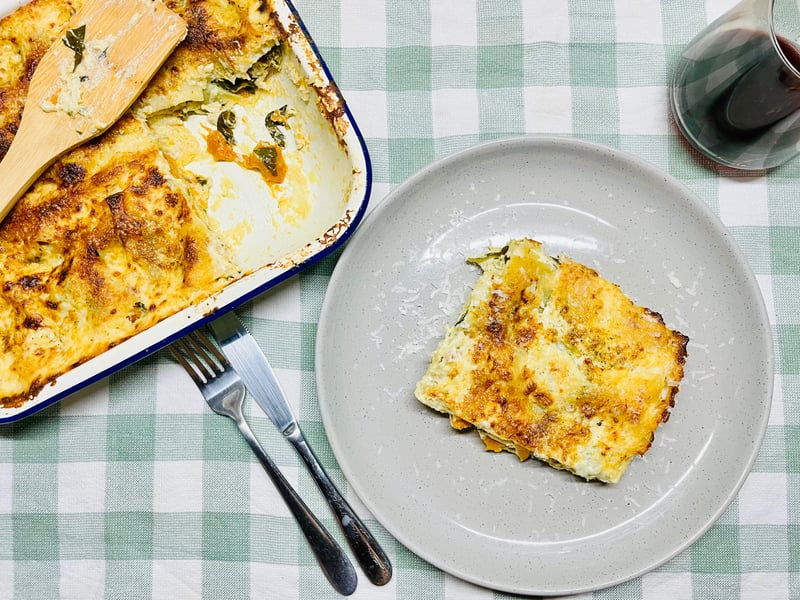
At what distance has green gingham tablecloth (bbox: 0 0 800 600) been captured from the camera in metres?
2.38

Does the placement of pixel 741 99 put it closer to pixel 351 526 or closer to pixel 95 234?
pixel 351 526

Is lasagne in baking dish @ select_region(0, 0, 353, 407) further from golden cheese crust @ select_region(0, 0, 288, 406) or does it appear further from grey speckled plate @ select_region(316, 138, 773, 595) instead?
grey speckled plate @ select_region(316, 138, 773, 595)

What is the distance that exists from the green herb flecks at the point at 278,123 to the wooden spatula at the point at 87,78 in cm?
36

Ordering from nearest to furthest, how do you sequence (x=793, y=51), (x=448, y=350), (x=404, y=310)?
(x=793, y=51) → (x=448, y=350) → (x=404, y=310)

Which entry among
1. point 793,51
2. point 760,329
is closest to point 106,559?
point 760,329

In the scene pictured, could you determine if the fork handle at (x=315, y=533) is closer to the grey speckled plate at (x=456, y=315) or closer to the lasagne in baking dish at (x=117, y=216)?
the grey speckled plate at (x=456, y=315)

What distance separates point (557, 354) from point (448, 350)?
1.05 ft

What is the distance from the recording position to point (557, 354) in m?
2.14

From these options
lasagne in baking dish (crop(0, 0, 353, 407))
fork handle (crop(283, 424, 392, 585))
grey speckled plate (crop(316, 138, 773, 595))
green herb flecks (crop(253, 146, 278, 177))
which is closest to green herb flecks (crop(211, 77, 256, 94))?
lasagne in baking dish (crop(0, 0, 353, 407))

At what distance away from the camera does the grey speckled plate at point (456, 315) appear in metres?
2.25

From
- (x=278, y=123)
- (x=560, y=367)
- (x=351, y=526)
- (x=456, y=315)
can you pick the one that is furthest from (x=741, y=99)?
(x=351, y=526)

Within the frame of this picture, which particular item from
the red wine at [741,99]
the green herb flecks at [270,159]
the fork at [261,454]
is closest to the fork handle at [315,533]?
the fork at [261,454]

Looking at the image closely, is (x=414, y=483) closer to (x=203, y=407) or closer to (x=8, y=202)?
(x=203, y=407)

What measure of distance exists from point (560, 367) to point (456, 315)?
39 cm
